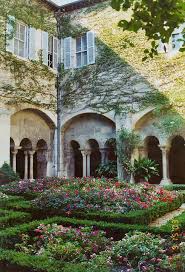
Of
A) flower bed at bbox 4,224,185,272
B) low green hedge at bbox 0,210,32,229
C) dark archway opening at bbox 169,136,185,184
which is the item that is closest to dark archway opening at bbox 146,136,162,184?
dark archway opening at bbox 169,136,185,184

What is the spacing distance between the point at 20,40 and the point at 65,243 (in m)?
10.9

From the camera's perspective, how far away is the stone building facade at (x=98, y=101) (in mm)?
13219

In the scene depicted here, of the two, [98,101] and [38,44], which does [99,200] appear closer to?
[98,101]

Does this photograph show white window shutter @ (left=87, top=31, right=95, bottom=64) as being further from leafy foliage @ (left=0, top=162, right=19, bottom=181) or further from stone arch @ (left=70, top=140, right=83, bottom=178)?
leafy foliage @ (left=0, top=162, right=19, bottom=181)

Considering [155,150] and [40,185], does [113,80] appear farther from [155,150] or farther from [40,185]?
[40,185]

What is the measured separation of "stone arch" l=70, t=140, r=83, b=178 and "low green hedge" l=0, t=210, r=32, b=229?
9.07 m

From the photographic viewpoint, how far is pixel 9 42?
13.2m

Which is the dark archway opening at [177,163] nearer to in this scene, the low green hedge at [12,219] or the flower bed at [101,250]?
the low green hedge at [12,219]

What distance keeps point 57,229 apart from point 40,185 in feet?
15.8

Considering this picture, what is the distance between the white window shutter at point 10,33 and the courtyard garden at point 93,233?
6.54 meters

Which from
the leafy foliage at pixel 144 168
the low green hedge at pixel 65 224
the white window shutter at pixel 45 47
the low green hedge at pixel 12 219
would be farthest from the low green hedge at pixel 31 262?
A: the white window shutter at pixel 45 47

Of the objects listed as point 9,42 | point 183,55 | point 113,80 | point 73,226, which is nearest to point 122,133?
point 113,80

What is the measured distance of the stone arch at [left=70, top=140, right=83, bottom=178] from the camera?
623 inches

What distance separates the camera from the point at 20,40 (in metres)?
14.0
